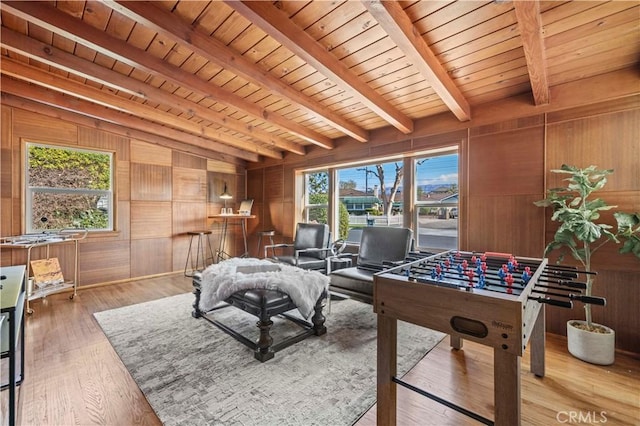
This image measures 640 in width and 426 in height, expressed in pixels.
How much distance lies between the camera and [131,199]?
14.7 feet

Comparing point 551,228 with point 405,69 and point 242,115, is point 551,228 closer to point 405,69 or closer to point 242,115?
point 405,69

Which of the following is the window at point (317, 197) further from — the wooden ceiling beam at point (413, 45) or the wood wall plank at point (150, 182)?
the wooden ceiling beam at point (413, 45)

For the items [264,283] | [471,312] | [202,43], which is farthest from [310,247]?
[471,312]

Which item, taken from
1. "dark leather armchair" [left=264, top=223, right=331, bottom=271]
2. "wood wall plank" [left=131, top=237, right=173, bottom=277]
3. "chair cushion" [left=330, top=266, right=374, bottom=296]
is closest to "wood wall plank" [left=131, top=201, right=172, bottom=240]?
"wood wall plank" [left=131, top=237, right=173, bottom=277]

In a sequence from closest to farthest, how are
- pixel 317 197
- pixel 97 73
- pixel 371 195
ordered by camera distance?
1. pixel 97 73
2. pixel 371 195
3. pixel 317 197

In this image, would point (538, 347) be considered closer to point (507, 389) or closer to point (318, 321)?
point (507, 389)

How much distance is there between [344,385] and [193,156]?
15.9 feet

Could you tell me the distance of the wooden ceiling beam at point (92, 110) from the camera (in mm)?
3180

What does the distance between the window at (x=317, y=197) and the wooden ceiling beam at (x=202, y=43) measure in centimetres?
210

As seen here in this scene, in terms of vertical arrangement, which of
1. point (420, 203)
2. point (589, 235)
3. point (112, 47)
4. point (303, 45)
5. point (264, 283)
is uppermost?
point (112, 47)

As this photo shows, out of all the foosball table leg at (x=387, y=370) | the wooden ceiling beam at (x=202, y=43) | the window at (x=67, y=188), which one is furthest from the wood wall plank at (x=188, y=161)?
the foosball table leg at (x=387, y=370)

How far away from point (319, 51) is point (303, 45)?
0.19 metres

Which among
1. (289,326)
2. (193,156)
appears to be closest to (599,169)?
(289,326)

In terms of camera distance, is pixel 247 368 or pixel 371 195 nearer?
pixel 247 368
